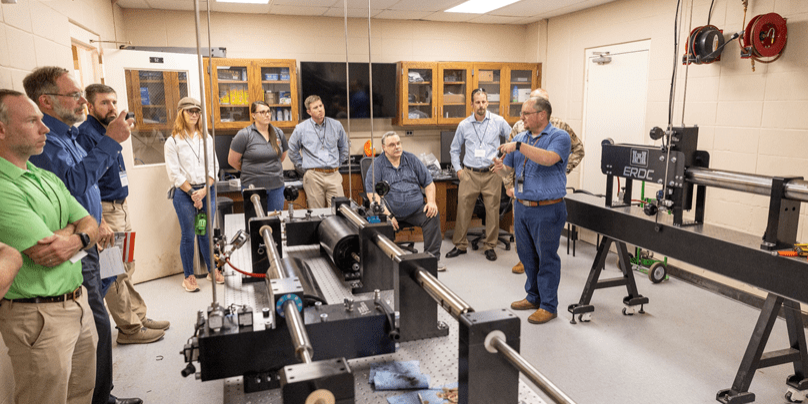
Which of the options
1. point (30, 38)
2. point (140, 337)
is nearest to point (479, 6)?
point (30, 38)

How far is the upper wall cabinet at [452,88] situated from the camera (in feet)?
19.7

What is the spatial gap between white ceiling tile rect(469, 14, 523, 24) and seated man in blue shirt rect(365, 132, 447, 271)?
2.43 m

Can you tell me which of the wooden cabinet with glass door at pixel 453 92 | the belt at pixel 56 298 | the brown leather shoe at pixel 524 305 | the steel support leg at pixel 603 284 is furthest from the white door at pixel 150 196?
the steel support leg at pixel 603 284

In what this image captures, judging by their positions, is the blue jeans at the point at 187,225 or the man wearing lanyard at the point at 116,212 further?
the blue jeans at the point at 187,225

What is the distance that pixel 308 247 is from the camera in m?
2.46

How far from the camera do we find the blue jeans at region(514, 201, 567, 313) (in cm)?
350

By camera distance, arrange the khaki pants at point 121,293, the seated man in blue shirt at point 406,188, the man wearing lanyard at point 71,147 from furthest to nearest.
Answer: the seated man in blue shirt at point 406,188 → the khaki pants at point 121,293 → the man wearing lanyard at point 71,147

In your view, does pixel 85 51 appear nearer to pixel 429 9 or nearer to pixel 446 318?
pixel 429 9

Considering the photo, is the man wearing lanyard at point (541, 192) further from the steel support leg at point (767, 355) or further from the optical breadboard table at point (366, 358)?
the optical breadboard table at point (366, 358)

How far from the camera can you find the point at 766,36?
368 cm

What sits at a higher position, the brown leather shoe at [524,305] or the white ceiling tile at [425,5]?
the white ceiling tile at [425,5]

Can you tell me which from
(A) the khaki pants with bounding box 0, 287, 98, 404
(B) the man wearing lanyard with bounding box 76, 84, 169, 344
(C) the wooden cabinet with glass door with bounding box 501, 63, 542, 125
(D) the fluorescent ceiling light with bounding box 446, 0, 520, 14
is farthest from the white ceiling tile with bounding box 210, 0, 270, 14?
(A) the khaki pants with bounding box 0, 287, 98, 404

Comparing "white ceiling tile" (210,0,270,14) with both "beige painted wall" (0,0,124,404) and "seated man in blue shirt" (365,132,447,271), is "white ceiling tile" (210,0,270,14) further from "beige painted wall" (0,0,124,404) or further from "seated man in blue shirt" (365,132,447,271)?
"seated man in blue shirt" (365,132,447,271)

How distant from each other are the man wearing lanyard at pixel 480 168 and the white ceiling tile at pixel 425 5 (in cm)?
92
